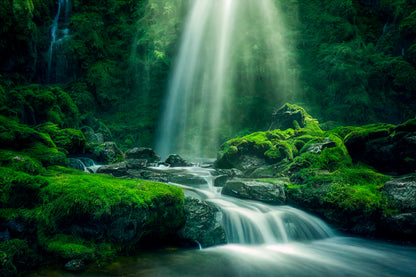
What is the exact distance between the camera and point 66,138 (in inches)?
437

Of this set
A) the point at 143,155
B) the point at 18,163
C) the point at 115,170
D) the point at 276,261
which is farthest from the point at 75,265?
the point at 143,155

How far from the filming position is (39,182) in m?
4.12

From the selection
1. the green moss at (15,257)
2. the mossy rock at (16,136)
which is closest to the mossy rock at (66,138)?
the mossy rock at (16,136)

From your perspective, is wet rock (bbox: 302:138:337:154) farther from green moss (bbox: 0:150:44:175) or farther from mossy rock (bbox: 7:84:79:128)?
mossy rock (bbox: 7:84:79:128)

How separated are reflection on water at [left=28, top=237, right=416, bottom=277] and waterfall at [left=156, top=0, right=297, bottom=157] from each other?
55.6 feet

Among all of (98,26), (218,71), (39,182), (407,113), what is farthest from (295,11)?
(39,182)

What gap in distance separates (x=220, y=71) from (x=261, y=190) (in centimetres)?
1947

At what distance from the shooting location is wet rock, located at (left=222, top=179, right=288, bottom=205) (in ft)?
22.2

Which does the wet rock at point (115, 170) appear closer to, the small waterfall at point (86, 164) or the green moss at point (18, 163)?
the small waterfall at point (86, 164)

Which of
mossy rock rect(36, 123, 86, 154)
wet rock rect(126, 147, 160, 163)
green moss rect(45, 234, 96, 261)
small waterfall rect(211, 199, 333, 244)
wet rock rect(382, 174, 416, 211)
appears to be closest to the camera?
green moss rect(45, 234, 96, 261)

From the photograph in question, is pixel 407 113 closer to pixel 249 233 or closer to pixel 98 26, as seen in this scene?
pixel 249 233

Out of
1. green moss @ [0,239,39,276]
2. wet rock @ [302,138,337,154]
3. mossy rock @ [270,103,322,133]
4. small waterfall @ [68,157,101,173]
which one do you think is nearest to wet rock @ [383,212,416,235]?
wet rock @ [302,138,337,154]

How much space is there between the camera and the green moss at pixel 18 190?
3730 millimetres

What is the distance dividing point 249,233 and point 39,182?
4.26 m
